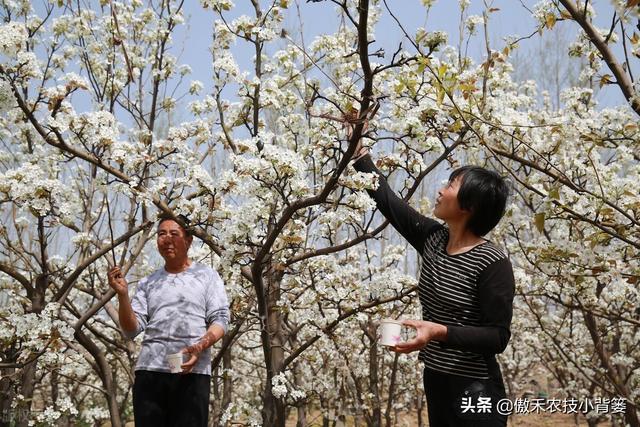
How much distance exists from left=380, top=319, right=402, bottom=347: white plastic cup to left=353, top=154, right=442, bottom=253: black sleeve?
0.48m

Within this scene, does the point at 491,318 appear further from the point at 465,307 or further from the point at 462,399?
the point at 462,399

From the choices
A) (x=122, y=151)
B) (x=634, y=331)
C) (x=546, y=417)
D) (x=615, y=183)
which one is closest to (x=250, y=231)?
(x=122, y=151)

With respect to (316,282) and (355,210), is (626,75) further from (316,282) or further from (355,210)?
(316,282)

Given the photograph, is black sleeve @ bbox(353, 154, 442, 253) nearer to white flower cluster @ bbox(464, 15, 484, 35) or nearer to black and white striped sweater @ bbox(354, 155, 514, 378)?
black and white striped sweater @ bbox(354, 155, 514, 378)

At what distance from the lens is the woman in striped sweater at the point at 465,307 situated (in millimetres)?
1908

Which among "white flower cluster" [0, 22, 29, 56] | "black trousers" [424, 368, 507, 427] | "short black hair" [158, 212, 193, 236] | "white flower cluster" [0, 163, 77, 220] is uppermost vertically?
"white flower cluster" [0, 22, 29, 56]

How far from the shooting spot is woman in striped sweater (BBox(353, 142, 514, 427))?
1.91 m

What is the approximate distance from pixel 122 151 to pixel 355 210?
1264mm

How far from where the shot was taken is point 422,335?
72.5 inches

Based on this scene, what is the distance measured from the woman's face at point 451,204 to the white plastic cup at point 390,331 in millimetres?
420

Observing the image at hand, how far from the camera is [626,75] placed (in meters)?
2.59

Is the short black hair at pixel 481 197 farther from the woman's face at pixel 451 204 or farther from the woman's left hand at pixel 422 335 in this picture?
the woman's left hand at pixel 422 335

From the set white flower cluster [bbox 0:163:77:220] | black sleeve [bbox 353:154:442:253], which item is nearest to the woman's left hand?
black sleeve [bbox 353:154:442:253]

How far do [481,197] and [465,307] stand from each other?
1.21ft
